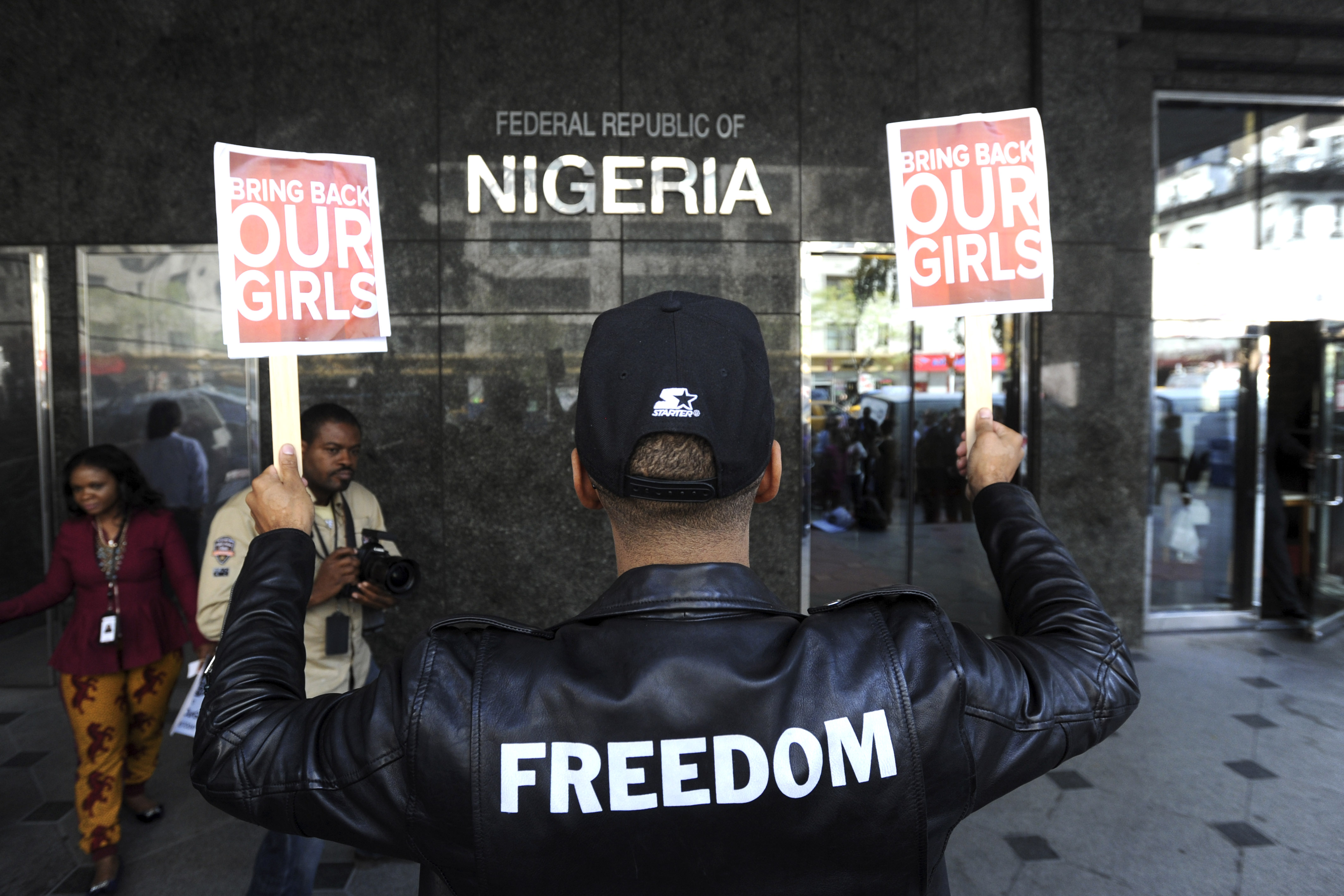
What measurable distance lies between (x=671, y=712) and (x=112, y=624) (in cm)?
367

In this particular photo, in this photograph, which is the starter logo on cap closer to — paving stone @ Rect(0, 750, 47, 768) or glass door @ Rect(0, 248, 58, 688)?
paving stone @ Rect(0, 750, 47, 768)

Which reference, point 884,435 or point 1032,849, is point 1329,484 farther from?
point 1032,849

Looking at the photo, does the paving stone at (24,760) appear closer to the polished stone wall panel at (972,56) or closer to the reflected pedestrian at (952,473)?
the reflected pedestrian at (952,473)

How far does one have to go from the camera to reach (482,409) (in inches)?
234

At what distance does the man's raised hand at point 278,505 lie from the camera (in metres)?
1.51

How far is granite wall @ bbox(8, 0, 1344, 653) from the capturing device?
5.82 m

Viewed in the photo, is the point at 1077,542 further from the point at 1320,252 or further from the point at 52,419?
the point at 52,419

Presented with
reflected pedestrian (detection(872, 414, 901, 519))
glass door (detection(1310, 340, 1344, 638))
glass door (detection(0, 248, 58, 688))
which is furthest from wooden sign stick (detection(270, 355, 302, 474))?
glass door (detection(1310, 340, 1344, 638))

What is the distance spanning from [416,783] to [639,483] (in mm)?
470

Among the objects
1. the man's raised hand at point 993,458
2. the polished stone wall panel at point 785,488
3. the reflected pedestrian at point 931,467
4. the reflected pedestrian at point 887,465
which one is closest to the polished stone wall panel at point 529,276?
the polished stone wall panel at point 785,488

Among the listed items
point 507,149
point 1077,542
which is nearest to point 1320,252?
point 1077,542

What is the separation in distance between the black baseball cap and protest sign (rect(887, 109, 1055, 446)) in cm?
125

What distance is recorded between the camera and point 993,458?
5.44 ft

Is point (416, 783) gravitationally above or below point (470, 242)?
below
